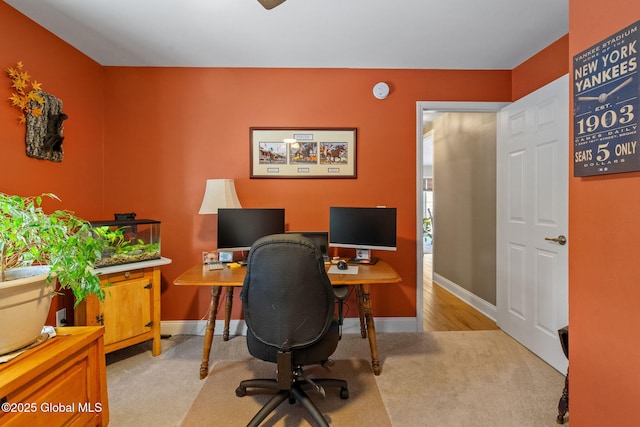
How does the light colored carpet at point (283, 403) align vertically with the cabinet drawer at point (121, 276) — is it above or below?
below

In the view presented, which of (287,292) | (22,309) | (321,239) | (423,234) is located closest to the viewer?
(22,309)

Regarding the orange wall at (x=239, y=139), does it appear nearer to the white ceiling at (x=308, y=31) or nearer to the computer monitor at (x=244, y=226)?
the white ceiling at (x=308, y=31)

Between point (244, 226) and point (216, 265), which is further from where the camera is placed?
point (244, 226)

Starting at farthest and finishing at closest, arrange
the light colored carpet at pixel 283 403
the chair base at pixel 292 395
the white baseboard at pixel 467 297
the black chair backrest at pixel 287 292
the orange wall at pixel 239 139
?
the white baseboard at pixel 467 297 → the orange wall at pixel 239 139 → the light colored carpet at pixel 283 403 → the chair base at pixel 292 395 → the black chair backrest at pixel 287 292

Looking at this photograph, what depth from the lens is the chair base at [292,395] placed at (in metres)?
1.57

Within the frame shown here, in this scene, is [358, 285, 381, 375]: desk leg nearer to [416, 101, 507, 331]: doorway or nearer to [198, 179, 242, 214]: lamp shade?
[416, 101, 507, 331]: doorway

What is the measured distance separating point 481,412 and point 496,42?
2691 millimetres

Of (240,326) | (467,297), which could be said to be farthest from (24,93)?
(467,297)

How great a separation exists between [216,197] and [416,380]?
2.10m

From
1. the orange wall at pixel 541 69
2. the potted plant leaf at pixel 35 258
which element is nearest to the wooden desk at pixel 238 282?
Result: the potted plant leaf at pixel 35 258

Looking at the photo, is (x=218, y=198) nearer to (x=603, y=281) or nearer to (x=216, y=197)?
(x=216, y=197)

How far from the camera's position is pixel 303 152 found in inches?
113

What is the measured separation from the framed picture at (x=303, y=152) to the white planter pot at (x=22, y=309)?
1.96 meters

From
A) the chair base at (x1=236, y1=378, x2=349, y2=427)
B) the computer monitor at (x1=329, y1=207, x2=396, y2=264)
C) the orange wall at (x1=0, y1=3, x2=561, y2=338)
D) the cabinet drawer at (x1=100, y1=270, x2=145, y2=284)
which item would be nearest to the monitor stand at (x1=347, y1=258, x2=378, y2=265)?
the computer monitor at (x1=329, y1=207, x2=396, y2=264)
